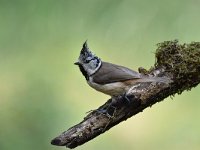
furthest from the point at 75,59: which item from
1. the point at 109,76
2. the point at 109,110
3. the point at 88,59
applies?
the point at 109,110

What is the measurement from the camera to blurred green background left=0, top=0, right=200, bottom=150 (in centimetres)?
585

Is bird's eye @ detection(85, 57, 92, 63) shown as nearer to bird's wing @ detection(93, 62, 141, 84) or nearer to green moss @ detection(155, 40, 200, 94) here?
bird's wing @ detection(93, 62, 141, 84)

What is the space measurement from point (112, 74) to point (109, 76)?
23 mm

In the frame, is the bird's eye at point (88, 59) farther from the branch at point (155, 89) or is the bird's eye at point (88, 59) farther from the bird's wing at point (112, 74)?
the branch at point (155, 89)

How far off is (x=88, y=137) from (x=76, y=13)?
9.80 ft

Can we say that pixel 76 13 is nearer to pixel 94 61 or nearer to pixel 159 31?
pixel 159 31

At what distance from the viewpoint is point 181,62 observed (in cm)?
418

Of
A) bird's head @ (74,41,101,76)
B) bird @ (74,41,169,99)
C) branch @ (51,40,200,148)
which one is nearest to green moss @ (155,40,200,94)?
branch @ (51,40,200,148)

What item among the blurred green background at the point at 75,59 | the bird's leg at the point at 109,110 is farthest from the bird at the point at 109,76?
the blurred green background at the point at 75,59

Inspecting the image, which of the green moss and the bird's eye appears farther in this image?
the bird's eye

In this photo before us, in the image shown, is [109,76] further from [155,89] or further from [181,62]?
[181,62]

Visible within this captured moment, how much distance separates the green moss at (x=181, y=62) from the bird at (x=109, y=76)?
121mm

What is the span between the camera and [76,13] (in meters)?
6.61

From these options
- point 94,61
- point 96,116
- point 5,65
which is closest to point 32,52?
point 5,65
